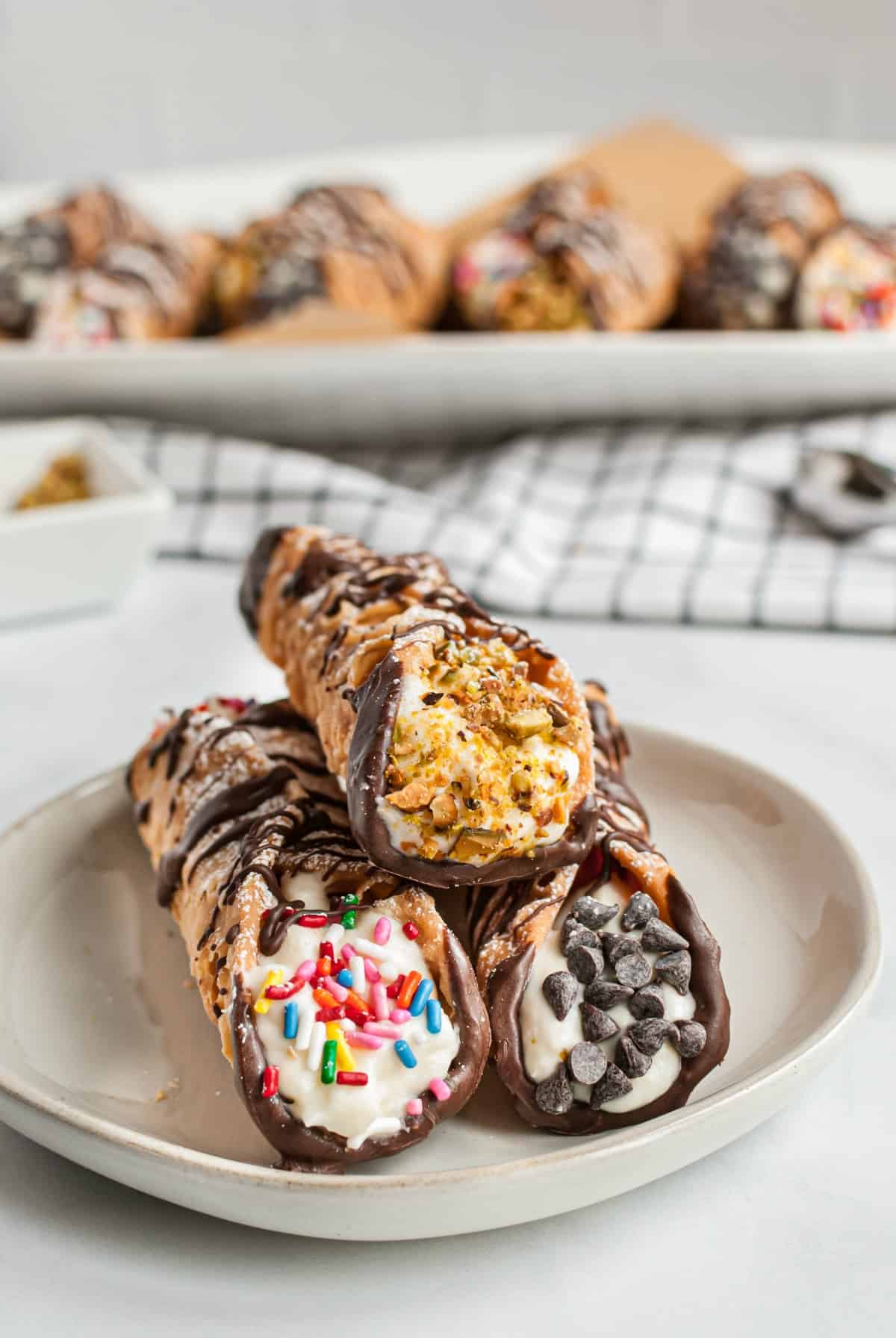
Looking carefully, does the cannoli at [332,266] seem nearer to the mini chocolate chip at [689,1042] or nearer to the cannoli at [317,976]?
the cannoli at [317,976]

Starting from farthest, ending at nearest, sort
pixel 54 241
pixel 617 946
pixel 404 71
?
pixel 404 71 → pixel 54 241 → pixel 617 946

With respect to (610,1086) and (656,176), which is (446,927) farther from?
(656,176)

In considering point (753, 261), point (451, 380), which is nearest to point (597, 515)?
point (451, 380)

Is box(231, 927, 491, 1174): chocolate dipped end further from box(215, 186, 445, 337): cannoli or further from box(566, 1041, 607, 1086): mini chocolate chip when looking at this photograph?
box(215, 186, 445, 337): cannoli

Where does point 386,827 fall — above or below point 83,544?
above

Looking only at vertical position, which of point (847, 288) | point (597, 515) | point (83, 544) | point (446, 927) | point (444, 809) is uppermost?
point (444, 809)

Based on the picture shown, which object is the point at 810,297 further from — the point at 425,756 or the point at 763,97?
the point at 763,97

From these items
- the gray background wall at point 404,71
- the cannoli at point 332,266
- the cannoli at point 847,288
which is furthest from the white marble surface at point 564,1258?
the gray background wall at point 404,71
